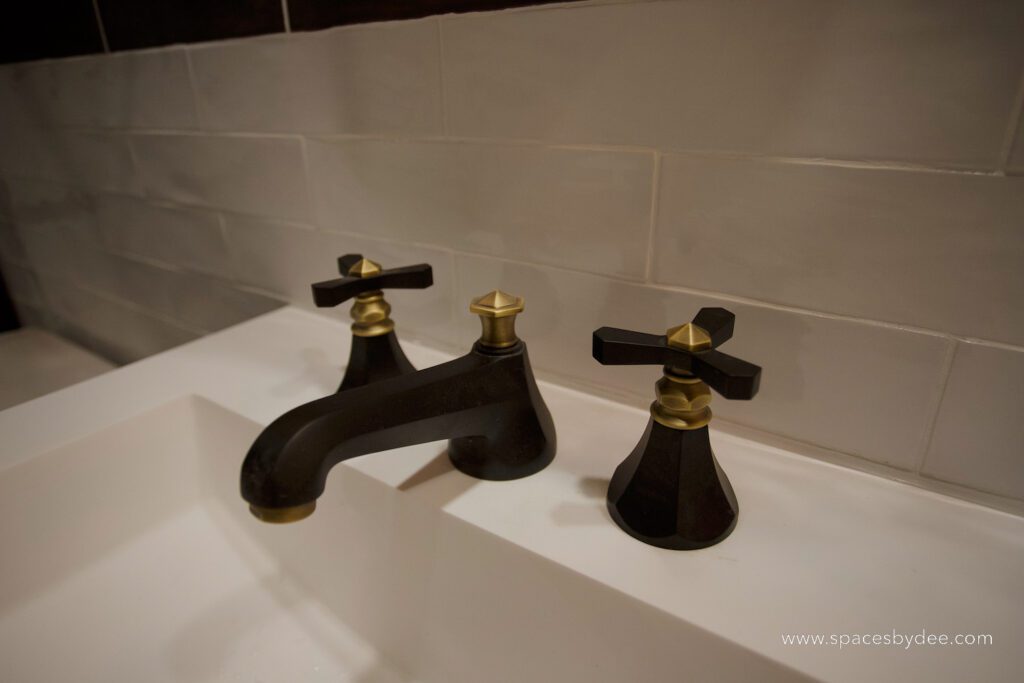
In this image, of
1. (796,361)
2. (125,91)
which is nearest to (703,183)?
(796,361)

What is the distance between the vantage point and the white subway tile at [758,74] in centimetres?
33

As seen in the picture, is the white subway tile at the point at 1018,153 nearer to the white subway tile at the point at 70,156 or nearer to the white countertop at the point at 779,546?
the white countertop at the point at 779,546

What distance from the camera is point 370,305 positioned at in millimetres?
495

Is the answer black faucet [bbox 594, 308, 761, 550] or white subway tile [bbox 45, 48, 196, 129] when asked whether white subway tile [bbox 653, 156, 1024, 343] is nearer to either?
black faucet [bbox 594, 308, 761, 550]

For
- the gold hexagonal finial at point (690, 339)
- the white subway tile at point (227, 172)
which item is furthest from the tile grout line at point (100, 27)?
the gold hexagonal finial at point (690, 339)

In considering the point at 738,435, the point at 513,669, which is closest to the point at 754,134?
the point at 738,435

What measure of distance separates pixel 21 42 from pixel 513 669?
1.19m

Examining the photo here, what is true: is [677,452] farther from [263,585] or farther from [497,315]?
[263,585]

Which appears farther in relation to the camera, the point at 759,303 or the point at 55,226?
the point at 55,226

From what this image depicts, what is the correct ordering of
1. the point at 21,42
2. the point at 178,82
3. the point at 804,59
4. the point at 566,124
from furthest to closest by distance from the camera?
the point at 21,42 < the point at 178,82 < the point at 566,124 < the point at 804,59

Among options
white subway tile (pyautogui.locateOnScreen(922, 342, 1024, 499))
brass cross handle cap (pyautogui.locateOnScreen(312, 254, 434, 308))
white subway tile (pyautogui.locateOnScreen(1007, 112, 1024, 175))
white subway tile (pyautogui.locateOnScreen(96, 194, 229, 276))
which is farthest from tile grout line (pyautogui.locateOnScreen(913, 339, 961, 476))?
white subway tile (pyautogui.locateOnScreen(96, 194, 229, 276))

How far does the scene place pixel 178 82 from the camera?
74cm

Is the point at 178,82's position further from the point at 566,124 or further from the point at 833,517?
the point at 833,517

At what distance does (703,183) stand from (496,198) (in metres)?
0.18
